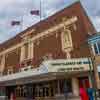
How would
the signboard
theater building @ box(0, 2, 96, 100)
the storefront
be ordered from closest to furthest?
the signboard → the storefront → theater building @ box(0, 2, 96, 100)

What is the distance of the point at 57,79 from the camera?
94.4 ft

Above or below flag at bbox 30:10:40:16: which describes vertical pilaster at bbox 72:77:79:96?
below

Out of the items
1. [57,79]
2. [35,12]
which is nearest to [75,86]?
[57,79]

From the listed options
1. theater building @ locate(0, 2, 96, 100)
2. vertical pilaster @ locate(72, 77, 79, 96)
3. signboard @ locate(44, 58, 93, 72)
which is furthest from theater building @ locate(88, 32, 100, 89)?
vertical pilaster @ locate(72, 77, 79, 96)

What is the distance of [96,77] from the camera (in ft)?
80.6

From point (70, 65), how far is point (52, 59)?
4.74 m

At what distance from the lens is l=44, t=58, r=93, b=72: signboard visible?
2436 cm

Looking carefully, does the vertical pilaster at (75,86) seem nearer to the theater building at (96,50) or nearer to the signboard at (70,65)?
the signboard at (70,65)

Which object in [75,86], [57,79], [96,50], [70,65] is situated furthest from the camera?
[57,79]

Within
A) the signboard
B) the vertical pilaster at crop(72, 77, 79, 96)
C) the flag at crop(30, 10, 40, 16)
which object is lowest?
the vertical pilaster at crop(72, 77, 79, 96)

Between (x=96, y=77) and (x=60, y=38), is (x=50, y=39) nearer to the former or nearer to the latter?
(x=60, y=38)

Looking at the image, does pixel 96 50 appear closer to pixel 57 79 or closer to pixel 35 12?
pixel 57 79

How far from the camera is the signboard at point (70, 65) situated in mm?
24359

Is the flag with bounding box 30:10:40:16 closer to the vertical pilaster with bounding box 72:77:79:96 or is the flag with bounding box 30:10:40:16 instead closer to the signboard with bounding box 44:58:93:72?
the signboard with bounding box 44:58:93:72
